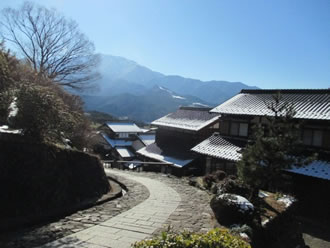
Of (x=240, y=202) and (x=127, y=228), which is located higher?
(x=240, y=202)

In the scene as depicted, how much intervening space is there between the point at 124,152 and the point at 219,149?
22838 mm

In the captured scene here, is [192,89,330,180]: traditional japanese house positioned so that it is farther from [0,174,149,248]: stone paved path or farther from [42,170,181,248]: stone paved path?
[0,174,149,248]: stone paved path

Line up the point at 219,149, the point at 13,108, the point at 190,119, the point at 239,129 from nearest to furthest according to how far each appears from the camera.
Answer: the point at 13,108 < the point at 219,149 < the point at 239,129 < the point at 190,119

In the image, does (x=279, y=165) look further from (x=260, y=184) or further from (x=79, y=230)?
(x=79, y=230)

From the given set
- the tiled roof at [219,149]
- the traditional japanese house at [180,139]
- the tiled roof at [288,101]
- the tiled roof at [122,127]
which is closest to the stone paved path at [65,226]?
the tiled roof at [288,101]

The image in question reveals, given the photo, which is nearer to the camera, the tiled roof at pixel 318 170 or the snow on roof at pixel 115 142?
the tiled roof at pixel 318 170

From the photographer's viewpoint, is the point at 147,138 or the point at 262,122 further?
the point at 147,138

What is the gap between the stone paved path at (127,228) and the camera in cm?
503

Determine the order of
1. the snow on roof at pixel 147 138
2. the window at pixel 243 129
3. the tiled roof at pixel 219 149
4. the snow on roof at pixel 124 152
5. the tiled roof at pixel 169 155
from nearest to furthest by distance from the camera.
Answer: the tiled roof at pixel 219 149 < the window at pixel 243 129 < the tiled roof at pixel 169 155 < the snow on roof at pixel 124 152 < the snow on roof at pixel 147 138

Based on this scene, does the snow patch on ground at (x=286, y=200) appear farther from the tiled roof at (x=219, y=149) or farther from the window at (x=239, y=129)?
the window at (x=239, y=129)

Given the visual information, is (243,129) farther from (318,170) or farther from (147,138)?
(147,138)

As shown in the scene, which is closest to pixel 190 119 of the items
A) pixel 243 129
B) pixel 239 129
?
pixel 239 129

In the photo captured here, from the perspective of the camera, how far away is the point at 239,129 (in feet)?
60.2

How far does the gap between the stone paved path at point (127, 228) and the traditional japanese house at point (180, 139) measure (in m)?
12.4
